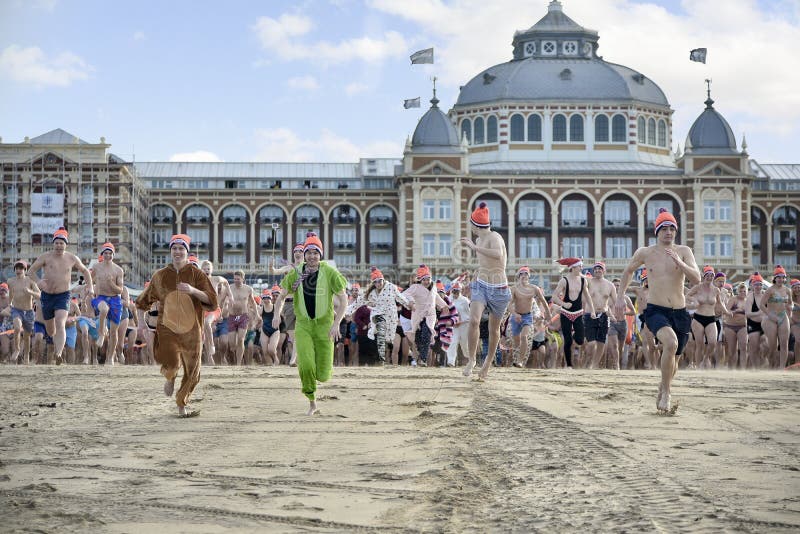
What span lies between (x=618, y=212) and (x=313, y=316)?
7511cm

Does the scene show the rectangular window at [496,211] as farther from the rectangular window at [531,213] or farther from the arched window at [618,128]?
the arched window at [618,128]

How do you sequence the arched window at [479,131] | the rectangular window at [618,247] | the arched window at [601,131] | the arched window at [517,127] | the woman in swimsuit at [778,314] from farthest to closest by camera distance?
the arched window at [479,131], the arched window at [601,131], the arched window at [517,127], the rectangular window at [618,247], the woman in swimsuit at [778,314]

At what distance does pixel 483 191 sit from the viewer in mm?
86438

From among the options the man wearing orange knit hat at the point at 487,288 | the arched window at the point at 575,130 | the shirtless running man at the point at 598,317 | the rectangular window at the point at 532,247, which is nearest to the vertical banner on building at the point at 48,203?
the rectangular window at the point at 532,247

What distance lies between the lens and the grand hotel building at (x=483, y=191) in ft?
270

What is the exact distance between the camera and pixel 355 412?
43.9 feet

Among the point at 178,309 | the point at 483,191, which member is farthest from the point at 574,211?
the point at 178,309

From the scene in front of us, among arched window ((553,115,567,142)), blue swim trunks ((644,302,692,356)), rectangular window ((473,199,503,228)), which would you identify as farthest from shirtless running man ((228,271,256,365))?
arched window ((553,115,567,142))

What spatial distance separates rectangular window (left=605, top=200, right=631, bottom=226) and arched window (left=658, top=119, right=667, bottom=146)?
7.19 metres

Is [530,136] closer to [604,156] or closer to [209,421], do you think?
[604,156]

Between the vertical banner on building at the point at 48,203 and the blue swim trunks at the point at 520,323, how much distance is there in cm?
6167

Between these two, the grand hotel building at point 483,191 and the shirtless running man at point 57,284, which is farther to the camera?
the grand hotel building at point 483,191

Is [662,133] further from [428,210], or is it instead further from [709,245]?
[428,210]

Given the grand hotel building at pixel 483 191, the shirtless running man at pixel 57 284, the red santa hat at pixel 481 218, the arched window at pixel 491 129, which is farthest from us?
the arched window at pixel 491 129
